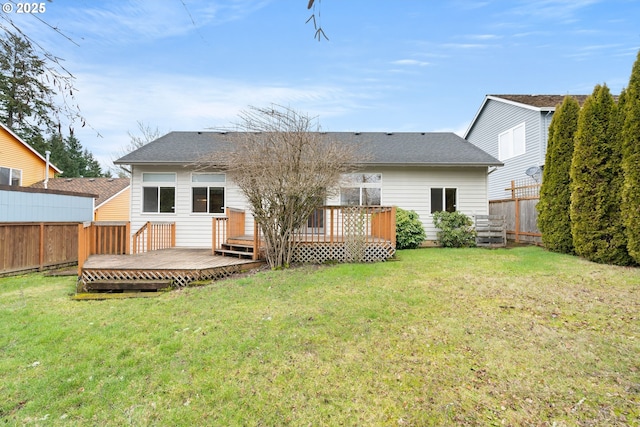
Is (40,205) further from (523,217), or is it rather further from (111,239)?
(523,217)

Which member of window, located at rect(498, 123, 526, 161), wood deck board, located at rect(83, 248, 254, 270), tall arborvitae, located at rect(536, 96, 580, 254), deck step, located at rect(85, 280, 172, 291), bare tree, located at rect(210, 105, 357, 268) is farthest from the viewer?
window, located at rect(498, 123, 526, 161)

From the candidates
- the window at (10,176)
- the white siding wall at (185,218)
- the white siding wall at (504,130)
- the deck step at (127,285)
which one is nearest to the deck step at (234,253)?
the deck step at (127,285)

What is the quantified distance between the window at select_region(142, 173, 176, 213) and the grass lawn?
5141mm

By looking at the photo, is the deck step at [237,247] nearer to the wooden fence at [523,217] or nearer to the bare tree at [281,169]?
the bare tree at [281,169]

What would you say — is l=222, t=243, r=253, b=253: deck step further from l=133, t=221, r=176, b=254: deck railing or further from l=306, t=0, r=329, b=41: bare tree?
l=306, t=0, r=329, b=41: bare tree

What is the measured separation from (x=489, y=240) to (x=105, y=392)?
10.7m

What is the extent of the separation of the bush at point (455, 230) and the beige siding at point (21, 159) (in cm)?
1884

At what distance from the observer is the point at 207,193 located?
1046 centimetres

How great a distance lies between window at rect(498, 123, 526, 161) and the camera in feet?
45.5

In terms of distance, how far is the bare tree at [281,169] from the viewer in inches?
269

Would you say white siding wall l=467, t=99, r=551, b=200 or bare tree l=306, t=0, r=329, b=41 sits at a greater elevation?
white siding wall l=467, t=99, r=551, b=200

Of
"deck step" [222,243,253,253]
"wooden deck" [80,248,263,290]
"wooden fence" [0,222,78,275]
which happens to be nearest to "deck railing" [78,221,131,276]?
"wooden deck" [80,248,263,290]

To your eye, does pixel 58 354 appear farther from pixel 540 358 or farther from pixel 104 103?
pixel 540 358

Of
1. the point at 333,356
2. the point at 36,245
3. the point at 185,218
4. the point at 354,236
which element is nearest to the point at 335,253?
the point at 354,236
